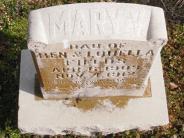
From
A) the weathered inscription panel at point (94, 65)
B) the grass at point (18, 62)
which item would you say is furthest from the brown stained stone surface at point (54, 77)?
the grass at point (18, 62)

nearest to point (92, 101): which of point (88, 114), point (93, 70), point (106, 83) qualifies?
point (88, 114)

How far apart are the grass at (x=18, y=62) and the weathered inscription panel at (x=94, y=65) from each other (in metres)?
0.95

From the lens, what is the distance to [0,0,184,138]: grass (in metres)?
6.45

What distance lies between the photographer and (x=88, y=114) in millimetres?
5949

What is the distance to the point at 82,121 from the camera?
19.4 ft

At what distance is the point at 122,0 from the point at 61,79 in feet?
8.97

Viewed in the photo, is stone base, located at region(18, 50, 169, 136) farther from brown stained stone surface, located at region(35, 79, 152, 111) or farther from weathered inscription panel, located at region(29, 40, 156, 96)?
weathered inscription panel, located at region(29, 40, 156, 96)

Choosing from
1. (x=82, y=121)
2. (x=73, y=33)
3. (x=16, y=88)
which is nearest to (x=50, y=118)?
(x=82, y=121)

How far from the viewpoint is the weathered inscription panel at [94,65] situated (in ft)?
16.1

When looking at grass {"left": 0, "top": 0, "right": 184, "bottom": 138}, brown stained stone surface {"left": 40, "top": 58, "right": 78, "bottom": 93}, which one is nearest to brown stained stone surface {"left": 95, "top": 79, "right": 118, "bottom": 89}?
brown stained stone surface {"left": 40, "top": 58, "right": 78, "bottom": 93}

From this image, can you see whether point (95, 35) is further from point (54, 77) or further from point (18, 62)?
point (18, 62)

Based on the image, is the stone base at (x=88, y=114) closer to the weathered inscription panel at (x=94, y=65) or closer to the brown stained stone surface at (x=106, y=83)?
the weathered inscription panel at (x=94, y=65)

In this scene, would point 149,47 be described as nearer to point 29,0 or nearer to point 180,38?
point 180,38

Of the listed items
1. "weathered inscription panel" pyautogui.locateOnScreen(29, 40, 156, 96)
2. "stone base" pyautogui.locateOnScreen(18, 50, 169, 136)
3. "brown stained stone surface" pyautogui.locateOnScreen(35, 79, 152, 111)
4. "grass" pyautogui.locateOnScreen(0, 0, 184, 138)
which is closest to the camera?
"weathered inscription panel" pyautogui.locateOnScreen(29, 40, 156, 96)
